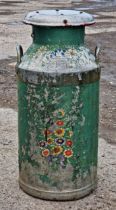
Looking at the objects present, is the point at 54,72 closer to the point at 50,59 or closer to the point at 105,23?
the point at 50,59

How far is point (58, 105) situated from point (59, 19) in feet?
2.20

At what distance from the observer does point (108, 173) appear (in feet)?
16.0

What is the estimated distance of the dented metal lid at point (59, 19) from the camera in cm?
389

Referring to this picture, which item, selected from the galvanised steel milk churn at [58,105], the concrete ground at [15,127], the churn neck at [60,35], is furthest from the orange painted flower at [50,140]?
the churn neck at [60,35]

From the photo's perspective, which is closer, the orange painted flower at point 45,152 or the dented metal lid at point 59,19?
the dented metal lid at point 59,19

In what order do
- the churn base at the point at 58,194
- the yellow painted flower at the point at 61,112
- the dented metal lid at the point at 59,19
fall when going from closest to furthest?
1. the dented metal lid at the point at 59,19
2. the yellow painted flower at the point at 61,112
3. the churn base at the point at 58,194

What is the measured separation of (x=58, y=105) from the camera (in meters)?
4.00

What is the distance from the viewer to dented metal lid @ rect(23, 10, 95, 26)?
3.89m

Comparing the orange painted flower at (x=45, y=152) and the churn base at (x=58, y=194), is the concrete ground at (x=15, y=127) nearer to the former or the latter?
the churn base at (x=58, y=194)

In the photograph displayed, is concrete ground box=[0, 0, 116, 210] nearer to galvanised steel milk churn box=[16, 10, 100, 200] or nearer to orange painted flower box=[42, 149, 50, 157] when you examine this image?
galvanised steel milk churn box=[16, 10, 100, 200]

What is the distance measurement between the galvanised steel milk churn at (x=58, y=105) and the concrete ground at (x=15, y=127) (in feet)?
0.62

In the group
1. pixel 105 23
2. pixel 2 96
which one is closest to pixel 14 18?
pixel 105 23

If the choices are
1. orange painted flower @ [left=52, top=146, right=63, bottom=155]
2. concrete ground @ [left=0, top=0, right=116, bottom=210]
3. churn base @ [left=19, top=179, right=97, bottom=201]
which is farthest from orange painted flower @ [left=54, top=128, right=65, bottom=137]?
concrete ground @ [left=0, top=0, right=116, bottom=210]

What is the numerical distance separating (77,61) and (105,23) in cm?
1111
